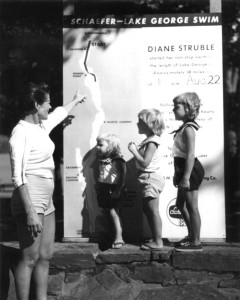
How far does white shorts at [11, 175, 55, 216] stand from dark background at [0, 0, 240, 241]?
2.32m

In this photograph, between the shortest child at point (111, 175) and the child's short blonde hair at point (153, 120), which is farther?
the shortest child at point (111, 175)

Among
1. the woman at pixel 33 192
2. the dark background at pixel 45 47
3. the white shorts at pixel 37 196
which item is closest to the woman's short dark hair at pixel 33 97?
the woman at pixel 33 192

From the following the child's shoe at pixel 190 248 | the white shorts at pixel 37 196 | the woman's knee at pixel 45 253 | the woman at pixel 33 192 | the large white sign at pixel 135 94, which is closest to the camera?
the woman at pixel 33 192

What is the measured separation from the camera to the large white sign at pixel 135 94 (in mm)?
5699

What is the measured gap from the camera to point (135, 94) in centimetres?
575

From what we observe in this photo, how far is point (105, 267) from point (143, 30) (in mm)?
2455

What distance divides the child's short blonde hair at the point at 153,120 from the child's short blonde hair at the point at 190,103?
0.76ft

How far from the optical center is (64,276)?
17.6ft

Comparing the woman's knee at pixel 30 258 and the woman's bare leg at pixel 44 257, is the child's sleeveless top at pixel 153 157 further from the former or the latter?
the woman's knee at pixel 30 258

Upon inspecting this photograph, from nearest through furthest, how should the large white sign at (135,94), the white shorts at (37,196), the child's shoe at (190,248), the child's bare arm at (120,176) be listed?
the white shorts at (37,196) < the child's shoe at (190,248) < the child's bare arm at (120,176) < the large white sign at (135,94)


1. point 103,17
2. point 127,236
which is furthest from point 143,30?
point 127,236

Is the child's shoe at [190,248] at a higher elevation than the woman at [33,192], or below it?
below

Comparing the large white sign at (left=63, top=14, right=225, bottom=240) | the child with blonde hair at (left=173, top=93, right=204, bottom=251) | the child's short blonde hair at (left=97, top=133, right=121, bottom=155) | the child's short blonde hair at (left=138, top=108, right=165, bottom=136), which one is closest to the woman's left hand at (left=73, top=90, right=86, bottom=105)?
the large white sign at (left=63, top=14, right=225, bottom=240)

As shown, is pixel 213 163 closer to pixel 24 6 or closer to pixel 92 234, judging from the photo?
pixel 92 234
